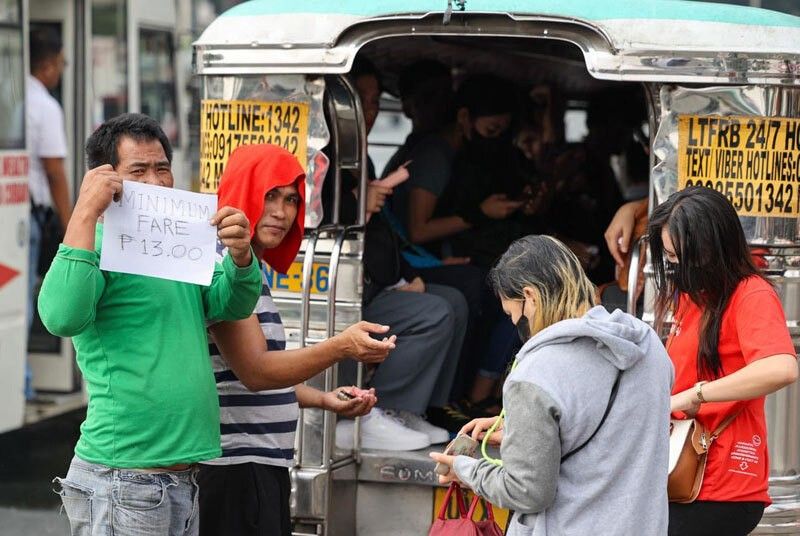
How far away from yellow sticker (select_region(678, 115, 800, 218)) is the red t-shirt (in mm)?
828

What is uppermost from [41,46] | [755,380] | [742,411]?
[41,46]

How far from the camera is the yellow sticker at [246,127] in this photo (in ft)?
16.0

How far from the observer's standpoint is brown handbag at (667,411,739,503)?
12.1ft

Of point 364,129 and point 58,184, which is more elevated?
point 364,129

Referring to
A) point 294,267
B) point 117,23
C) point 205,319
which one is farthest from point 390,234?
point 117,23

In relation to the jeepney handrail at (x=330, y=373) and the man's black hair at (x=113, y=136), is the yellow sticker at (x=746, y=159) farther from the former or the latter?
the man's black hair at (x=113, y=136)

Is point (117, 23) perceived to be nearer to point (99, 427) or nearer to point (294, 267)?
point (294, 267)

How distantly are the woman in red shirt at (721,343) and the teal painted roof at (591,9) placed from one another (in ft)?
3.33

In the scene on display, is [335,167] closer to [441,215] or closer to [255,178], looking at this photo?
[255,178]

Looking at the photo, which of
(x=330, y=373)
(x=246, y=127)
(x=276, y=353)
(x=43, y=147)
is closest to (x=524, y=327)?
(x=276, y=353)

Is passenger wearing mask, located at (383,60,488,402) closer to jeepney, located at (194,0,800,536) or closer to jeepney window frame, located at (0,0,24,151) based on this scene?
jeepney, located at (194,0,800,536)

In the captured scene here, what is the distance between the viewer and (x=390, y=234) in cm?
550

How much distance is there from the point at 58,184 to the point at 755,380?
6.17 m

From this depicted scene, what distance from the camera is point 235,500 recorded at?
12.7ft
